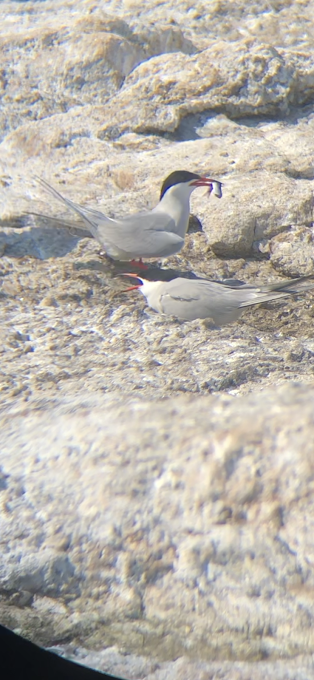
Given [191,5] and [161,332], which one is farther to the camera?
[191,5]

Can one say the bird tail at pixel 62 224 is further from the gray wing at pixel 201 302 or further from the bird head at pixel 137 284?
the gray wing at pixel 201 302

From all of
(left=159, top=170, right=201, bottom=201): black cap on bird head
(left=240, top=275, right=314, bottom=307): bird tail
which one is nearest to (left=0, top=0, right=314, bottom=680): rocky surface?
(left=240, top=275, right=314, bottom=307): bird tail

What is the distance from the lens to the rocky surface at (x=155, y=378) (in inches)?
82.8

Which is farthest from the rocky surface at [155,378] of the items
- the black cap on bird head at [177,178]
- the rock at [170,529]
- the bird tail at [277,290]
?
the black cap on bird head at [177,178]

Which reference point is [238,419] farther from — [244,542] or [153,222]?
[153,222]

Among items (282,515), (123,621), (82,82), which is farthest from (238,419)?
(82,82)

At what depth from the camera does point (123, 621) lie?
6.98 feet

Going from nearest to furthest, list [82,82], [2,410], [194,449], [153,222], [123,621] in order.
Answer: [123,621] < [194,449] < [2,410] < [153,222] < [82,82]

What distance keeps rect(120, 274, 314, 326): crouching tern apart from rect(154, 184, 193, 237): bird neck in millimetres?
599

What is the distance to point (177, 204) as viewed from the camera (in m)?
3.76

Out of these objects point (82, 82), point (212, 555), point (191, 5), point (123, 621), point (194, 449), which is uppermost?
point (191, 5)

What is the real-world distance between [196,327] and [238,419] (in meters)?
0.84

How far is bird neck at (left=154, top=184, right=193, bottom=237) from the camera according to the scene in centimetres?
377

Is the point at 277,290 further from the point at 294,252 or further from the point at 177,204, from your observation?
the point at 177,204
